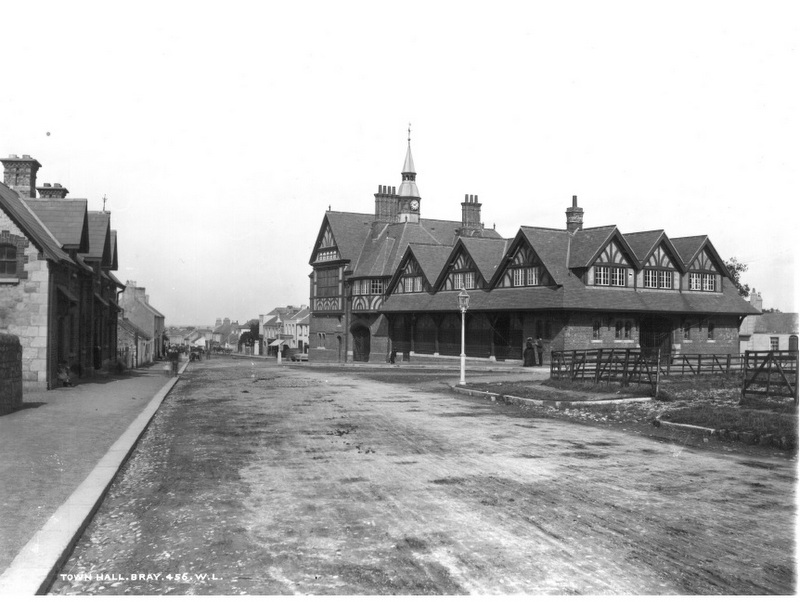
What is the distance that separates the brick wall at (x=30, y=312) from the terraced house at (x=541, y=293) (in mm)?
26054

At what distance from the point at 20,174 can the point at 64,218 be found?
4.57 meters

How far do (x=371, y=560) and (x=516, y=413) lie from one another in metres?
12.0

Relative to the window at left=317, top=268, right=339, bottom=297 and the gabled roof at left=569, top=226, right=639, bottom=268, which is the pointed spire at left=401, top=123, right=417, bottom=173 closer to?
the window at left=317, top=268, right=339, bottom=297

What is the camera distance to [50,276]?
841 inches

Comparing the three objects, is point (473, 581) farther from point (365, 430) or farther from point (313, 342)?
point (313, 342)

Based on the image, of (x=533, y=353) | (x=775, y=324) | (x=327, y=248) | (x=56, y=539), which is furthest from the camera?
(x=775, y=324)

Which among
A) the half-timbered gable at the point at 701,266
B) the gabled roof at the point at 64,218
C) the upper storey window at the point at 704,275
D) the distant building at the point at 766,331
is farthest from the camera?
the distant building at the point at 766,331

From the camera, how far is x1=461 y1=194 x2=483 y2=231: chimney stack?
2527 inches

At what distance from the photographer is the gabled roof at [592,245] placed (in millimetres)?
41500

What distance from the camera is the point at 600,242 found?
137 feet

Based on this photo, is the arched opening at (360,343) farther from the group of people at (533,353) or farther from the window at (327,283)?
the group of people at (533,353)

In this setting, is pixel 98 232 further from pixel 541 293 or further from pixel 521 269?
pixel 521 269

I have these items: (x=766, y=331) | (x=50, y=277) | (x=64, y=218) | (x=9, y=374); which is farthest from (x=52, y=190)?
(x=766, y=331)

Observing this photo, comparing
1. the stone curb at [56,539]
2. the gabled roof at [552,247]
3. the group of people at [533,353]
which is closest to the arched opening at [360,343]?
the gabled roof at [552,247]
